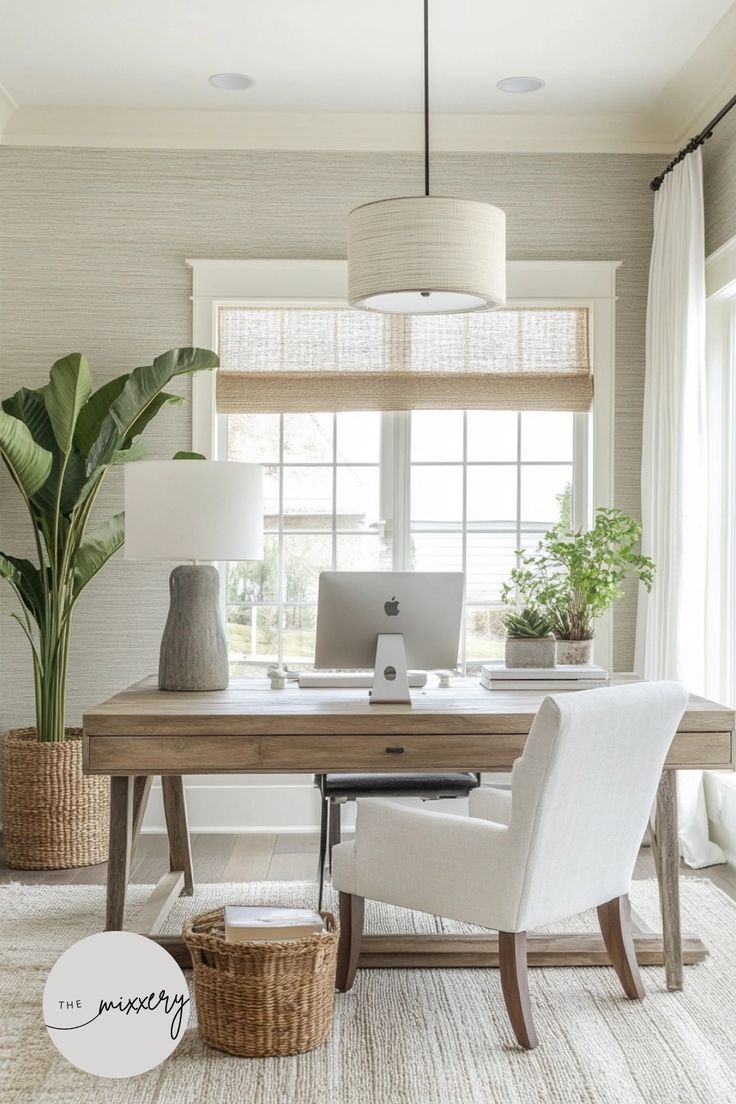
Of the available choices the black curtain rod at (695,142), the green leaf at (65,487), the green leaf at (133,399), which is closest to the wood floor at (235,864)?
the green leaf at (65,487)

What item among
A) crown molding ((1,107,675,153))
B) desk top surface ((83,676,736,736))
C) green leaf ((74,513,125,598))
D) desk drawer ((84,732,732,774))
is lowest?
desk drawer ((84,732,732,774))

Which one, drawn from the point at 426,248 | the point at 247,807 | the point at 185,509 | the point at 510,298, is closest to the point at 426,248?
the point at 426,248

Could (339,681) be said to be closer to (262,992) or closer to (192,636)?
(192,636)

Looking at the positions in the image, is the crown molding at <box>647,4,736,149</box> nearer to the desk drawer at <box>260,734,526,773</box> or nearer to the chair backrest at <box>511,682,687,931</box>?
the chair backrest at <box>511,682,687,931</box>

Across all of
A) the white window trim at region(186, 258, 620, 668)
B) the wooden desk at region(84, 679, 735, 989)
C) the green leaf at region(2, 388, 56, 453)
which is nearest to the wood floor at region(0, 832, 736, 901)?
the wooden desk at region(84, 679, 735, 989)

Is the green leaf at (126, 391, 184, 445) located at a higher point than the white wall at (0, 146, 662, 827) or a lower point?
lower

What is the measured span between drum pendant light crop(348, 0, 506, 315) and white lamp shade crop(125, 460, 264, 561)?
67 centimetres

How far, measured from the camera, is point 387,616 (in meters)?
3.22

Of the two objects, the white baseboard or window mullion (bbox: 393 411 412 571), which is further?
window mullion (bbox: 393 411 412 571)

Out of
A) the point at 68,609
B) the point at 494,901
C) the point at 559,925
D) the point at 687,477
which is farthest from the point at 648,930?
the point at 68,609

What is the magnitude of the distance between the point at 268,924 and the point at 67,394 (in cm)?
227

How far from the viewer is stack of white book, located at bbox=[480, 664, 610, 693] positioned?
11.0ft

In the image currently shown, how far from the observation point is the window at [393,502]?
486cm

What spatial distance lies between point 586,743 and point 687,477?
198cm
